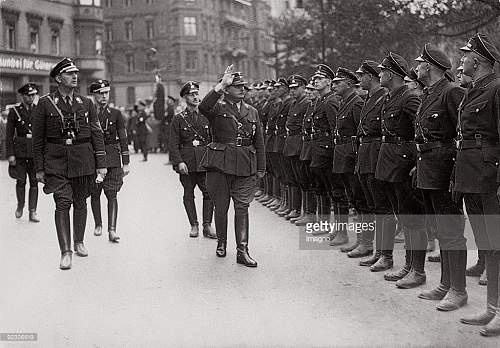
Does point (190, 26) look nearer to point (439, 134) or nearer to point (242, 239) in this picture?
point (242, 239)

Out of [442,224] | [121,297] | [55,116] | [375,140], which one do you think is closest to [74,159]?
[55,116]

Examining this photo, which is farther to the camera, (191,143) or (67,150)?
(191,143)

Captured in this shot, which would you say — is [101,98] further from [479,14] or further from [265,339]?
[479,14]

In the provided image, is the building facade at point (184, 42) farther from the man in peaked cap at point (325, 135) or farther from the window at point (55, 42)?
the window at point (55, 42)

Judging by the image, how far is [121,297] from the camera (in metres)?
6.91

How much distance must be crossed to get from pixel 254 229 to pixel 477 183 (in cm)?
563

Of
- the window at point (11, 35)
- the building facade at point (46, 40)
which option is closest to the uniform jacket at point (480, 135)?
the building facade at point (46, 40)

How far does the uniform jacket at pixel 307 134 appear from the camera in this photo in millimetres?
10344

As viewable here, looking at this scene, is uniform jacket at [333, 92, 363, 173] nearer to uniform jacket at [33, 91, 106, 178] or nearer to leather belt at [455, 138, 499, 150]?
leather belt at [455, 138, 499, 150]

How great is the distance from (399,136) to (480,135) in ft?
5.62

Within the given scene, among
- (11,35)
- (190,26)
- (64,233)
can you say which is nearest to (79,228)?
(64,233)

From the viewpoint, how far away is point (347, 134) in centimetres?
897

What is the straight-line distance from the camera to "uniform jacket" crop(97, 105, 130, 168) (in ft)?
34.2

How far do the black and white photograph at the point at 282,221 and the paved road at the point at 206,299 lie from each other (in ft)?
0.09
